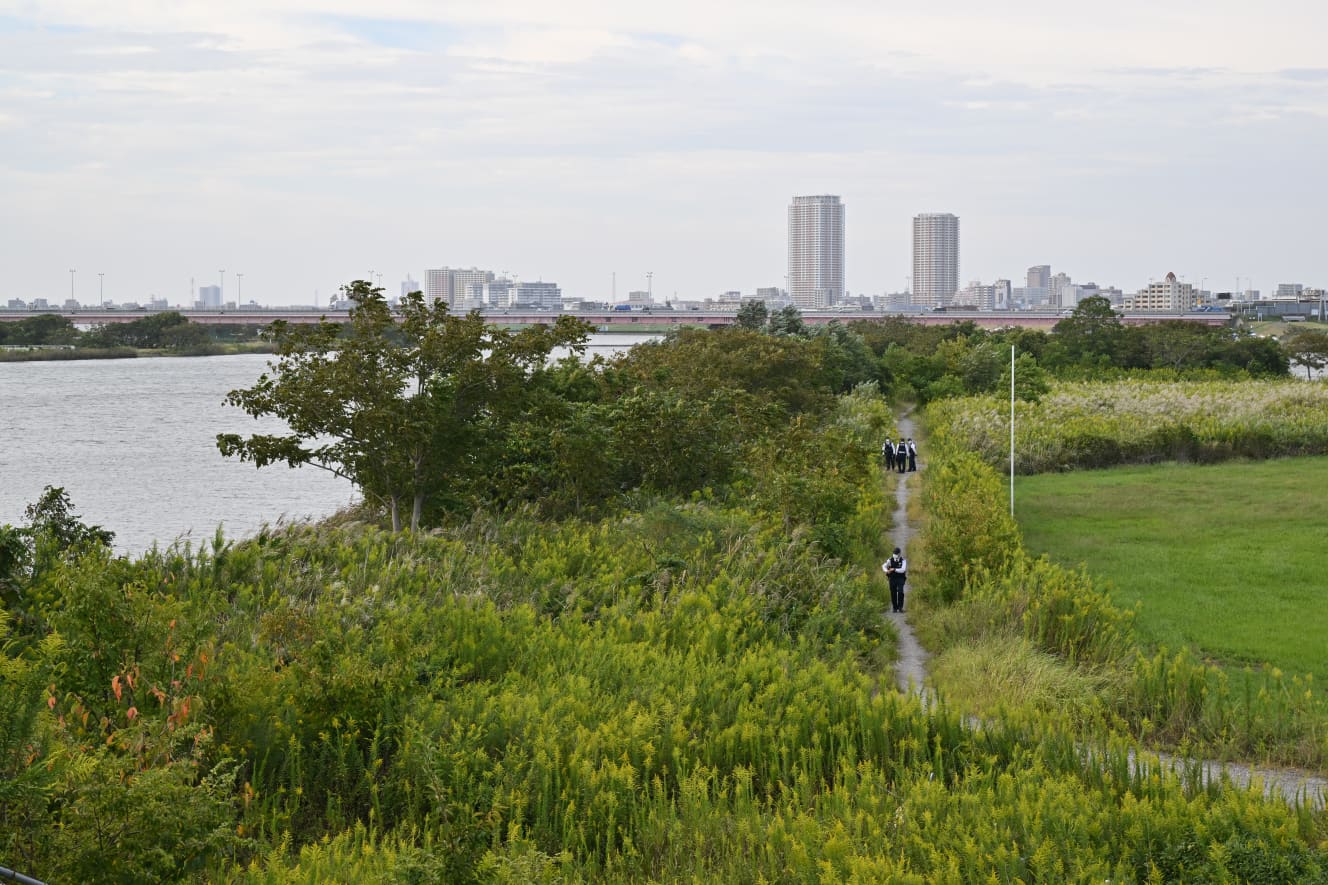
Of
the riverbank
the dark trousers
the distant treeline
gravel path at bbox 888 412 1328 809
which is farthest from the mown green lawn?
the distant treeline

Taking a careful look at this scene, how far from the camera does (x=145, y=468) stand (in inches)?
1804

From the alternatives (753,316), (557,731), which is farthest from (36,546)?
(753,316)

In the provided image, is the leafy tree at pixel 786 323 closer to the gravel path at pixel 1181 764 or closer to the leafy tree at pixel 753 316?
the leafy tree at pixel 753 316

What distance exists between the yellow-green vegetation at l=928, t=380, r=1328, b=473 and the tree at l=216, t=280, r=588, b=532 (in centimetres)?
1732

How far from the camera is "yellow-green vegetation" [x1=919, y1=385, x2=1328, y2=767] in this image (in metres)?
12.5

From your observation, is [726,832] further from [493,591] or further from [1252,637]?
[1252,637]

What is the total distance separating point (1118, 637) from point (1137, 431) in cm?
2743

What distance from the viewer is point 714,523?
20.5 metres

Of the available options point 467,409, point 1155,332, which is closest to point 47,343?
point 1155,332

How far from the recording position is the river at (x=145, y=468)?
114ft

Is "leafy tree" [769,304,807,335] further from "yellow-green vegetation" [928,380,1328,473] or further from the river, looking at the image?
the river

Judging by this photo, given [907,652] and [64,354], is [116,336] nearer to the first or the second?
[64,354]

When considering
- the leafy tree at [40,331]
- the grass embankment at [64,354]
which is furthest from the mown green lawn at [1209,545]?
the leafy tree at [40,331]

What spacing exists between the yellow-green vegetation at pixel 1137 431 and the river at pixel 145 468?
1978 centimetres
